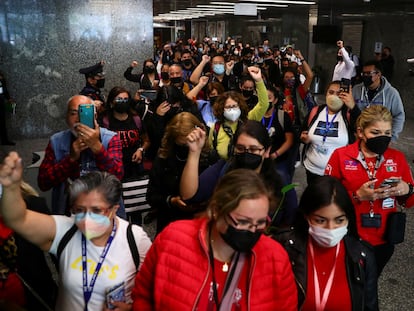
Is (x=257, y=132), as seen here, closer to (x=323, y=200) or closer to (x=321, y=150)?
(x=323, y=200)

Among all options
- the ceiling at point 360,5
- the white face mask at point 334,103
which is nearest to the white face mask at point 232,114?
the white face mask at point 334,103

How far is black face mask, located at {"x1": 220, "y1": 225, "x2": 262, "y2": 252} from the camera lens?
5.18ft

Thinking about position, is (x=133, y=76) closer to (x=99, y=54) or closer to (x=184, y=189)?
(x=99, y=54)

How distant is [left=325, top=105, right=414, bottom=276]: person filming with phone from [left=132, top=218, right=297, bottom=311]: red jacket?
3.67 feet

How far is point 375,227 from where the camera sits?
2.61m

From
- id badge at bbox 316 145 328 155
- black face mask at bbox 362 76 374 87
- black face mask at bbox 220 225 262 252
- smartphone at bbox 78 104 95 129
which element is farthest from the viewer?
black face mask at bbox 362 76 374 87

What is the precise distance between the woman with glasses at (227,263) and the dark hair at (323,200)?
0.38 m

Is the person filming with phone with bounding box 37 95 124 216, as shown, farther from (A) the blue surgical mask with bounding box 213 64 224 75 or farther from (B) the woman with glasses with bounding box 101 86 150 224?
(A) the blue surgical mask with bounding box 213 64 224 75

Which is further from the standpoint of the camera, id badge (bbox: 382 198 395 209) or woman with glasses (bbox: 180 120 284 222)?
id badge (bbox: 382 198 395 209)

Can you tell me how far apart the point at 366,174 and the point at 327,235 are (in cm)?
95

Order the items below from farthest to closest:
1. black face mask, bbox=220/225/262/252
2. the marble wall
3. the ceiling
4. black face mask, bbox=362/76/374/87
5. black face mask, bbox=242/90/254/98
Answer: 1. the ceiling
2. the marble wall
3. black face mask, bbox=242/90/254/98
4. black face mask, bbox=362/76/374/87
5. black face mask, bbox=220/225/262/252

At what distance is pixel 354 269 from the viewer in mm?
1896

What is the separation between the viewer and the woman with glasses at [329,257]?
1881 millimetres

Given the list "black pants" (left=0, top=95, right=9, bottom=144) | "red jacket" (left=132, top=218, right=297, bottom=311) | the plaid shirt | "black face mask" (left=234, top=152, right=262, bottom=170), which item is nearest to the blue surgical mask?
the plaid shirt
